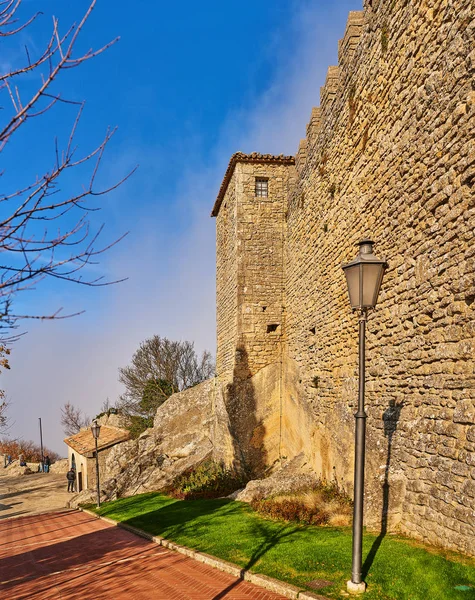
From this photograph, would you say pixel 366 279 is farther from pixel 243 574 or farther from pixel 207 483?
Answer: pixel 207 483

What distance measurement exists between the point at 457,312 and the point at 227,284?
1204cm

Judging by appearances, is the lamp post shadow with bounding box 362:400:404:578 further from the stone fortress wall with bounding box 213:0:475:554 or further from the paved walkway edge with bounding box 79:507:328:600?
the paved walkway edge with bounding box 79:507:328:600

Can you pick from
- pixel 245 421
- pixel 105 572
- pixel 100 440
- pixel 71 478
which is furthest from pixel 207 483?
pixel 71 478

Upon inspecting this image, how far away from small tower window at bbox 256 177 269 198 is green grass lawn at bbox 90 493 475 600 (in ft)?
32.9

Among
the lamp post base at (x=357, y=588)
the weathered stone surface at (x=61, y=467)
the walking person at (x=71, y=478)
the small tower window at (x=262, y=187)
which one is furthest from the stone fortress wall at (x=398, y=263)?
the weathered stone surface at (x=61, y=467)

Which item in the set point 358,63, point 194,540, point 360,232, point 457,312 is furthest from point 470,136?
point 194,540

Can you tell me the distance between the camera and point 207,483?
14.7m

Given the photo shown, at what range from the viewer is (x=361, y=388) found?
515cm

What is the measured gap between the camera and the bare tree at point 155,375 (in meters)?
30.2

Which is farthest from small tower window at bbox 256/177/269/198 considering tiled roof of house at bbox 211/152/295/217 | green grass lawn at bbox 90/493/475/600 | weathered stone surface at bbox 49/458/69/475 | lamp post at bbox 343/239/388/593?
weathered stone surface at bbox 49/458/69/475

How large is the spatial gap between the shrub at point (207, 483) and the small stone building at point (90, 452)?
761 centimetres

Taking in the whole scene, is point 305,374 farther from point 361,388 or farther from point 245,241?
point 361,388

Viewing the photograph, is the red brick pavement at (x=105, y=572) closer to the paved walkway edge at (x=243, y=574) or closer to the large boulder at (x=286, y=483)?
the paved walkway edge at (x=243, y=574)

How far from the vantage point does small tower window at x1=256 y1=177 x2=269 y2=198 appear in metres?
15.9
